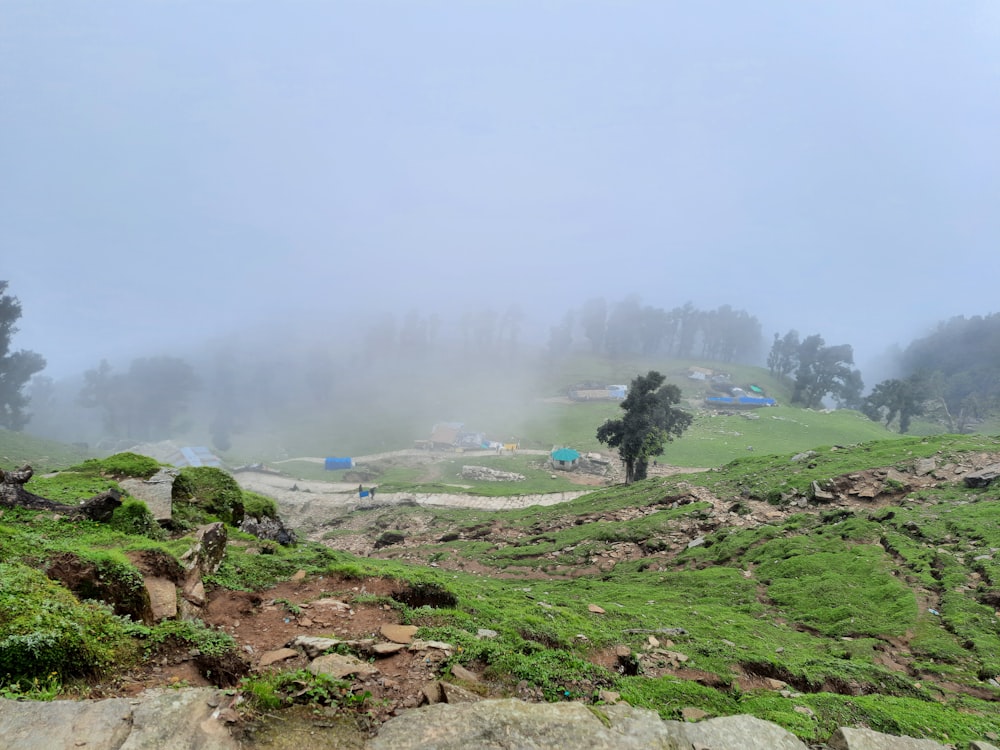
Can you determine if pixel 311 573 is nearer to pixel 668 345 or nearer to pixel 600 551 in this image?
pixel 600 551

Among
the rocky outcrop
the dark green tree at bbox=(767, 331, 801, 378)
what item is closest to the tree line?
the dark green tree at bbox=(767, 331, 801, 378)

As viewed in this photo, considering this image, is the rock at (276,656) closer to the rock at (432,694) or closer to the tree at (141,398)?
the rock at (432,694)

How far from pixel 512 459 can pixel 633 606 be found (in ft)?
212

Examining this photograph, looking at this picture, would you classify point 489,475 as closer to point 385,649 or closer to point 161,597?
point 161,597

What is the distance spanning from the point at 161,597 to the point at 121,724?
16.5ft

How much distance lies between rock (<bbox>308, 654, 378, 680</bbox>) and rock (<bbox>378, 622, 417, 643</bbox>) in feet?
4.98

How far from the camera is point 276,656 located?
8180 mm

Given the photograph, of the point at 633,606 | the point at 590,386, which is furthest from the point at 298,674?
the point at 590,386

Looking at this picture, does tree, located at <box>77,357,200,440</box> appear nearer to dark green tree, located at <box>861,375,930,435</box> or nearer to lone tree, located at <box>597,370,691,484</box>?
lone tree, located at <box>597,370,691,484</box>

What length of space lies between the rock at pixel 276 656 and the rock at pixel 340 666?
0.69m

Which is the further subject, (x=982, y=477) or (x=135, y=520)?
(x=982, y=477)

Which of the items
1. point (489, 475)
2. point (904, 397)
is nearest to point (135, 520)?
point (489, 475)

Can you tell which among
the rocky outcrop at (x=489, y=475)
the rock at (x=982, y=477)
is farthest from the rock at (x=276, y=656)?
the rocky outcrop at (x=489, y=475)

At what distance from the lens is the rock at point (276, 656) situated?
805cm
